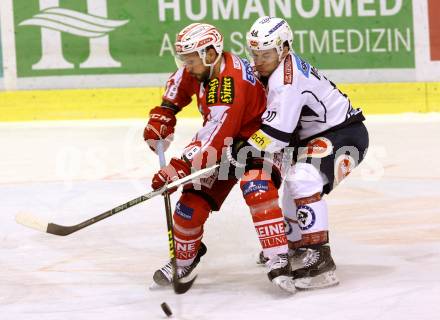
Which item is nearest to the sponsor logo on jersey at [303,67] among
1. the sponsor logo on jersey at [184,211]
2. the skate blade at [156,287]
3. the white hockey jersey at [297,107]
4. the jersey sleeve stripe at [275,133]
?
the white hockey jersey at [297,107]

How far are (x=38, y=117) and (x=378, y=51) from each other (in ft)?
9.37

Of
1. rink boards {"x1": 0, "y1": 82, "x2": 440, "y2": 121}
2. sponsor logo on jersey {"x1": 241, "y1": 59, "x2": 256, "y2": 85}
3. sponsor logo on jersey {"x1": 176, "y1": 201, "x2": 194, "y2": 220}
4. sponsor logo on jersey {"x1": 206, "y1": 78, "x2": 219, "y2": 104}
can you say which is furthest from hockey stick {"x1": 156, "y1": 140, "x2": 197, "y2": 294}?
rink boards {"x1": 0, "y1": 82, "x2": 440, "y2": 121}

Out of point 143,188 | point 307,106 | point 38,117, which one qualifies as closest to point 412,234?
Answer: point 307,106

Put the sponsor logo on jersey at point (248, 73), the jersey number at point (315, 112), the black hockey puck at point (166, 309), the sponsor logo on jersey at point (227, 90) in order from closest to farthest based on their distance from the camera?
the black hockey puck at point (166, 309), the sponsor logo on jersey at point (227, 90), the sponsor logo on jersey at point (248, 73), the jersey number at point (315, 112)

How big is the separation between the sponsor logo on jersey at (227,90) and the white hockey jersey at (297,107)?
0.49ft

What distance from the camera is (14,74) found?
9430 mm

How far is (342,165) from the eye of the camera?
4422 mm

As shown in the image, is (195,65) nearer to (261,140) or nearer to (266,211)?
(261,140)

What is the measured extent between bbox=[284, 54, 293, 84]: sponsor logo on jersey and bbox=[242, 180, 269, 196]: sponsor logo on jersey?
1.26 feet

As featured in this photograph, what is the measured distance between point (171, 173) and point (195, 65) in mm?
416

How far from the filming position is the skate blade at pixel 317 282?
13.8ft

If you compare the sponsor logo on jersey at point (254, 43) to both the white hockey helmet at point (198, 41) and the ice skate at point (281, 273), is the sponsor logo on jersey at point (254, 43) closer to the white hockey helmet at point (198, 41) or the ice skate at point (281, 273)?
the white hockey helmet at point (198, 41)

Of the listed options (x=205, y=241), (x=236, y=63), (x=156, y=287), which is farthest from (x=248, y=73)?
(x=205, y=241)

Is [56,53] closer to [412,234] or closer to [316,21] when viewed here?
[316,21]
